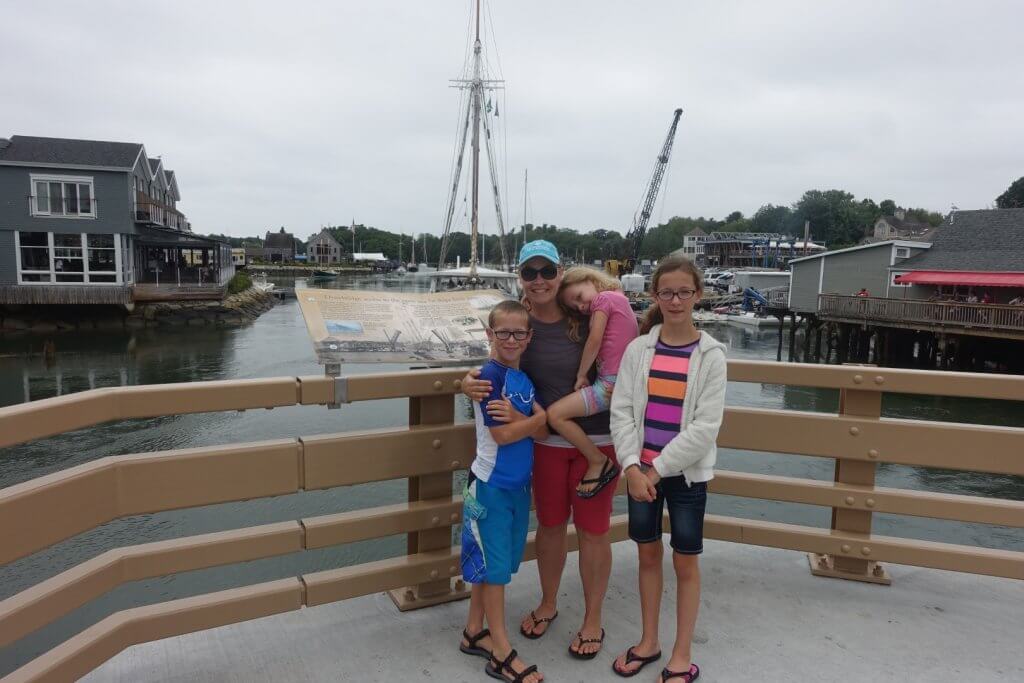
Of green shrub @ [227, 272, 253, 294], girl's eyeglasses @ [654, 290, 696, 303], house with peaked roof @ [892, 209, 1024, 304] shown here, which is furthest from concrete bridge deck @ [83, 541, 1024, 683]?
green shrub @ [227, 272, 253, 294]

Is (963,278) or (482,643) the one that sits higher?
(963,278)

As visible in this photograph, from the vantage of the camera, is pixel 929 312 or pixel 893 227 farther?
pixel 893 227

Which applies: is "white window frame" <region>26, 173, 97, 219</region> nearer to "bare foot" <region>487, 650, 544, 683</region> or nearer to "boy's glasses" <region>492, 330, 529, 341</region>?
"boy's glasses" <region>492, 330, 529, 341</region>

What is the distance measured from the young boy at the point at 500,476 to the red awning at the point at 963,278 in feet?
100.0

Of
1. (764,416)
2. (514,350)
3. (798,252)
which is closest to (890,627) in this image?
(764,416)

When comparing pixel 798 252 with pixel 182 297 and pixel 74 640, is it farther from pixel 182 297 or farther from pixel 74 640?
pixel 74 640

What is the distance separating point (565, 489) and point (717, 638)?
91cm

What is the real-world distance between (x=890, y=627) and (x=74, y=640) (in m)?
3.16

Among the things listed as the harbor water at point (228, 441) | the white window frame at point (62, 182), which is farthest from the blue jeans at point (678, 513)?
the white window frame at point (62, 182)

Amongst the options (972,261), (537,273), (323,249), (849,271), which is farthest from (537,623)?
(323,249)

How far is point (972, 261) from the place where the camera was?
29.3 metres

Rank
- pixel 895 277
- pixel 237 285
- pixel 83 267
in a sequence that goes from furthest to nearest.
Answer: pixel 237 285, pixel 895 277, pixel 83 267

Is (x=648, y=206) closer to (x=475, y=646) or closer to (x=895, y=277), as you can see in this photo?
(x=895, y=277)

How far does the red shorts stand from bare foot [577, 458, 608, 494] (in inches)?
2.2
